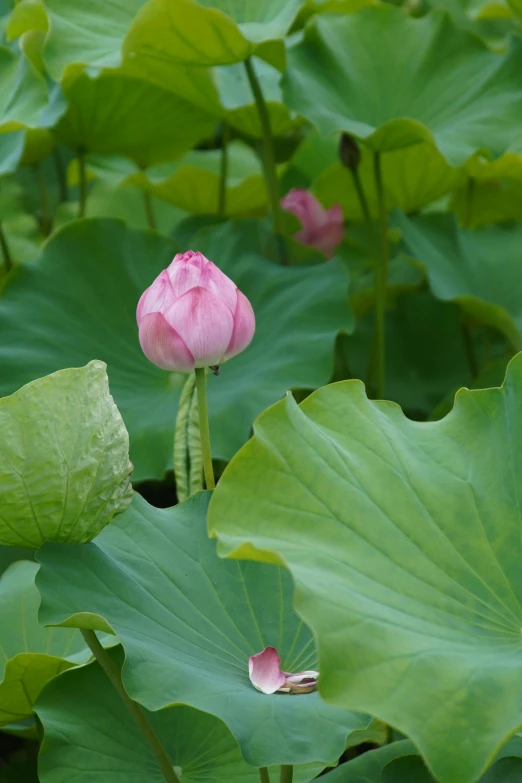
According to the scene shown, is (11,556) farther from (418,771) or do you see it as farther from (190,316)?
(418,771)

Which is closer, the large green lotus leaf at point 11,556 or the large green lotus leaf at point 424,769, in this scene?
the large green lotus leaf at point 424,769

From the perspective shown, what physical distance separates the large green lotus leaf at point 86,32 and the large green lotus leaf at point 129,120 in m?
0.07

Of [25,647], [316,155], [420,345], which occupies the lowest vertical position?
[420,345]

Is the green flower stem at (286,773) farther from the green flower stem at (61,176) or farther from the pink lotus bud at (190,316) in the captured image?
the green flower stem at (61,176)

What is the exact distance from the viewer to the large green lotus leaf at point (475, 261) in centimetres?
167

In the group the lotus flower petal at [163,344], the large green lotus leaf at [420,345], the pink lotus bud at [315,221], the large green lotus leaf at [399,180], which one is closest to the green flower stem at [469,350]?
the large green lotus leaf at [420,345]

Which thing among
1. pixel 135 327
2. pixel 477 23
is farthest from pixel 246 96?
pixel 477 23

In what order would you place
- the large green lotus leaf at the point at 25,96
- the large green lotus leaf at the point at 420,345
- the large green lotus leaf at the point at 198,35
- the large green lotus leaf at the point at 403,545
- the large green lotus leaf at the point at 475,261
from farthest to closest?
the large green lotus leaf at the point at 420,345 → the large green lotus leaf at the point at 475,261 → the large green lotus leaf at the point at 25,96 → the large green lotus leaf at the point at 198,35 → the large green lotus leaf at the point at 403,545

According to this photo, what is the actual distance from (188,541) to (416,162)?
1.12m

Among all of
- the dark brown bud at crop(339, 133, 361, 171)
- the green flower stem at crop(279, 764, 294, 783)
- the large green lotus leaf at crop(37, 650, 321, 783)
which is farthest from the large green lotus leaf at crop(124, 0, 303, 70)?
the green flower stem at crop(279, 764, 294, 783)

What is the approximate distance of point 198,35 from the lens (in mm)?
1346

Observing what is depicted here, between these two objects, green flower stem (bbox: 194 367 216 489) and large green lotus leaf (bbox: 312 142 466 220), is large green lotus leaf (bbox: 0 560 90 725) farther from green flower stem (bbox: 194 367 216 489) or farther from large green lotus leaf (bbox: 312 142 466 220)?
large green lotus leaf (bbox: 312 142 466 220)

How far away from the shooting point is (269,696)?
31.7 inches

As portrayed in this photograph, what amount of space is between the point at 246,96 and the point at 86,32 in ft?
1.01
